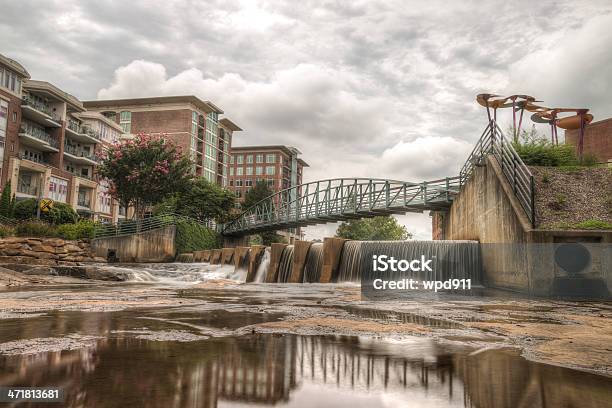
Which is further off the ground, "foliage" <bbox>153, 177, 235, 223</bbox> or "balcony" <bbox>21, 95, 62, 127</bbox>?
"balcony" <bbox>21, 95, 62, 127</bbox>

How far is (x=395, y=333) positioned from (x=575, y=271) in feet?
27.8

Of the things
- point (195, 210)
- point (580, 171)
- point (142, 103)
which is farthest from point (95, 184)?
point (580, 171)

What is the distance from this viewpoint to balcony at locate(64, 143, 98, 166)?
54.0 m

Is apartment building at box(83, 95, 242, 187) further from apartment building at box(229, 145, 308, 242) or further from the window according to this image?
apartment building at box(229, 145, 308, 242)

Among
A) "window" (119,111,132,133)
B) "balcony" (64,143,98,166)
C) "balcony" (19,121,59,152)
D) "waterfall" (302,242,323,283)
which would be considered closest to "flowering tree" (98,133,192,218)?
"balcony" (19,121,59,152)

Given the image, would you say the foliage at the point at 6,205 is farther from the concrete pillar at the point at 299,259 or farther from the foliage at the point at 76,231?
the concrete pillar at the point at 299,259

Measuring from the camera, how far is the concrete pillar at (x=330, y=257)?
52.9 feet

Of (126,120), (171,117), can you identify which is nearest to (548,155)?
(171,117)

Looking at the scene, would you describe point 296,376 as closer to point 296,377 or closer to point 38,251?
point 296,377

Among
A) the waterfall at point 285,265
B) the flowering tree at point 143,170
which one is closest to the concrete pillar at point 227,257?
the waterfall at point 285,265

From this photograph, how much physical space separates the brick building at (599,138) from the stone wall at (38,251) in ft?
153

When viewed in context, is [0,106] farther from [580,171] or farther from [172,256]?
[580,171]

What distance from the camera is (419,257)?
1627 cm

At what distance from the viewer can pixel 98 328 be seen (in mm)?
4297
